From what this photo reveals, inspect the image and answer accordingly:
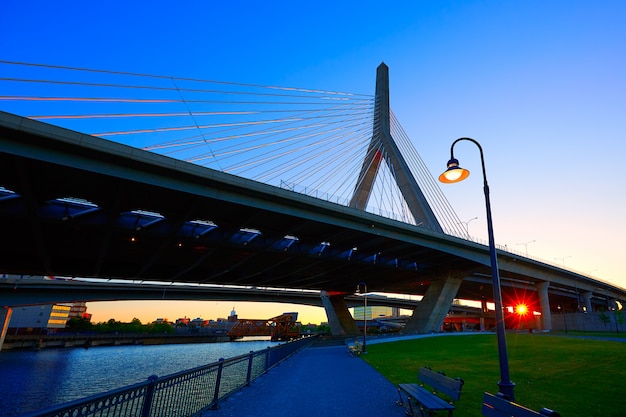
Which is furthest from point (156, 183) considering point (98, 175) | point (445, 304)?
point (445, 304)

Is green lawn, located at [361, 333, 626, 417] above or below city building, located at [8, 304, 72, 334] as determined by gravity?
above

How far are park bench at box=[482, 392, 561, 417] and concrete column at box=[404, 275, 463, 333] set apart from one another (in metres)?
44.6

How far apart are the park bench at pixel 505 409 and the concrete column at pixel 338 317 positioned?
6135cm

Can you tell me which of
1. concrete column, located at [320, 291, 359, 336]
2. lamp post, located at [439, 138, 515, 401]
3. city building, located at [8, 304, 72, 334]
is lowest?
city building, located at [8, 304, 72, 334]

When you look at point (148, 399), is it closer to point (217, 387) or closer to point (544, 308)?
point (217, 387)

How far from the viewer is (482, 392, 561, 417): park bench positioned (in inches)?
143

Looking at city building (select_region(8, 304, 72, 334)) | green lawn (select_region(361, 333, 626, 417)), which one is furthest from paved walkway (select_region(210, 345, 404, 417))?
city building (select_region(8, 304, 72, 334))

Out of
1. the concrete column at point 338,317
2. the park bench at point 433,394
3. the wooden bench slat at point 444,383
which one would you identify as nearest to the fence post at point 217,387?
the park bench at point 433,394

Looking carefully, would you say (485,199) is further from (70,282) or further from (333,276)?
(70,282)

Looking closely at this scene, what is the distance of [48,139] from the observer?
16812 millimetres

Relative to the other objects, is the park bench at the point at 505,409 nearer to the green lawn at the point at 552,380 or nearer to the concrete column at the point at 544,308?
the green lawn at the point at 552,380

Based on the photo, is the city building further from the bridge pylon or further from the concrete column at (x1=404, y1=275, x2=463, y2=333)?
the bridge pylon

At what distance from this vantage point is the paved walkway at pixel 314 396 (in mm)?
7615

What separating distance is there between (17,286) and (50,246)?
1029 inches
